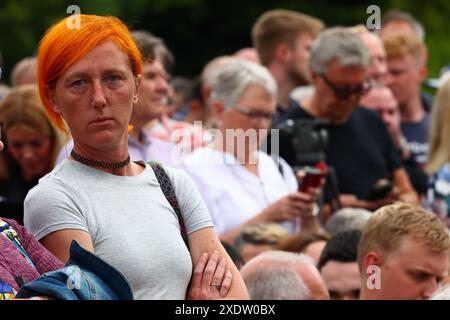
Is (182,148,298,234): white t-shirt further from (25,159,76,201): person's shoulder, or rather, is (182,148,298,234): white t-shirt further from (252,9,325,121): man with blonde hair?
(25,159,76,201): person's shoulder

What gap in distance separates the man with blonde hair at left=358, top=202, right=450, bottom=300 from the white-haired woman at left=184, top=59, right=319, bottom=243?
5.25 ft

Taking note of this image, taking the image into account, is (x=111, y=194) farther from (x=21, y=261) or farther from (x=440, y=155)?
(x=440, y=155)

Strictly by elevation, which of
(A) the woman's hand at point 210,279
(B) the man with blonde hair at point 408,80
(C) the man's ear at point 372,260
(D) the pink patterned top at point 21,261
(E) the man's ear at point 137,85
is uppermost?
(E) the man's ear at point 137,85

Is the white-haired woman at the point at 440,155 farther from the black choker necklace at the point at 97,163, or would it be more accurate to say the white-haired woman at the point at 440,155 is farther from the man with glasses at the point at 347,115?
the black choker necklace at the point at 97,163

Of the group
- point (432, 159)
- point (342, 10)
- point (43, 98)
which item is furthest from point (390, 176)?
point (342, 10)

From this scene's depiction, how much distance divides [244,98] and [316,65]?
4.28 ft

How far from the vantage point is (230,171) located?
7.47m

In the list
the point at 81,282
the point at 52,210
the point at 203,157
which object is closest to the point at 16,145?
the point at 203,157

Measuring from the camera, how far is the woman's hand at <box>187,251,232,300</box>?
410 cm

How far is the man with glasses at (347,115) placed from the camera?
870cm

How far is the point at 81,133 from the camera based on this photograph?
410 cm

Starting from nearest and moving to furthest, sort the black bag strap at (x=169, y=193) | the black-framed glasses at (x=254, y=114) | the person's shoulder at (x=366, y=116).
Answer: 1. the black bag strap at (x=169, y=193)
2. the black-framed glasses at (x=254, y=114)
3. the person's shoulder at (x=366, y=116)

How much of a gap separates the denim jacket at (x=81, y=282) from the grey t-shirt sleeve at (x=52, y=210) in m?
0.49

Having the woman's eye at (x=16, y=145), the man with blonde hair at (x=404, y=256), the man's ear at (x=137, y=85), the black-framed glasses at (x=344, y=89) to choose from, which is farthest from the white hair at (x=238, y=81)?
the man's ear at (x=137, y=85)
